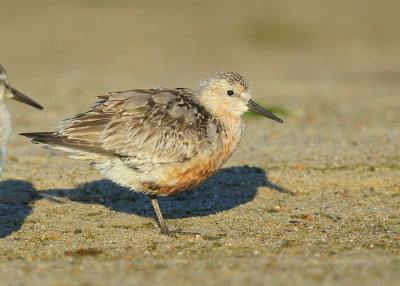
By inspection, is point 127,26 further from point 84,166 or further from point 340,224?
point 340,224

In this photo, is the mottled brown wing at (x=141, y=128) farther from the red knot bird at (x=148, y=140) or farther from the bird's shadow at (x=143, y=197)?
the bird's shadow at (x=143, y=197)

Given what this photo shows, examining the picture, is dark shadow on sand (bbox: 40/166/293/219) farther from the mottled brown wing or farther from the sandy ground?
the mottled brown wing

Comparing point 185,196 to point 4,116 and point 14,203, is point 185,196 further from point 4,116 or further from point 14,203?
point 4,116

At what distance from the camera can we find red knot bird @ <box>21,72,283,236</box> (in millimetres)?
8430

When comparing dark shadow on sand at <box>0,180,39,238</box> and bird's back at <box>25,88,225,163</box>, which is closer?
bird's back at <box>25,88,225,163</box>

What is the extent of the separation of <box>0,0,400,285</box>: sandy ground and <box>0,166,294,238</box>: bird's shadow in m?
0.03

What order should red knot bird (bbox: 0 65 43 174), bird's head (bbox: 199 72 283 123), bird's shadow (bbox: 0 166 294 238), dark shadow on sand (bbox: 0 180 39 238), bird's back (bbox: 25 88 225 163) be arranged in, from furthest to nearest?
bird's shadow (bbox: 0 166 294 238)
bird's head (bbox: 199 72 283 123)
dark shadow on sand (bbox: 0 180 39 238)
bird's back (bbox: 25 88 225 163)
red knot bird (bbox: 0 65 43 174)

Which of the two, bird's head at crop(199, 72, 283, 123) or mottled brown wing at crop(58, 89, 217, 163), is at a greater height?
bird's head at crop(199, 72, 283, 123)

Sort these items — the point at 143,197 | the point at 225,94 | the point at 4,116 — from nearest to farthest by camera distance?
the point at 4,116, the point at 225,94, the point at 143,197

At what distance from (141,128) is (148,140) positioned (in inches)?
7.4

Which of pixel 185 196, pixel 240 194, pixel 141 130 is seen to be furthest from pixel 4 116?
pixel 240 194

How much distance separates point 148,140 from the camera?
27.9 ft

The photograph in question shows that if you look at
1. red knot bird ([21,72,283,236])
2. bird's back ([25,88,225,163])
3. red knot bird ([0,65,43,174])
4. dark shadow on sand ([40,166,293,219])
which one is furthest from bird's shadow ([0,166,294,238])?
red knot bird ([0,65,43,174])

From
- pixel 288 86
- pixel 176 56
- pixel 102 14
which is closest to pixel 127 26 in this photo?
pixel 102 14
